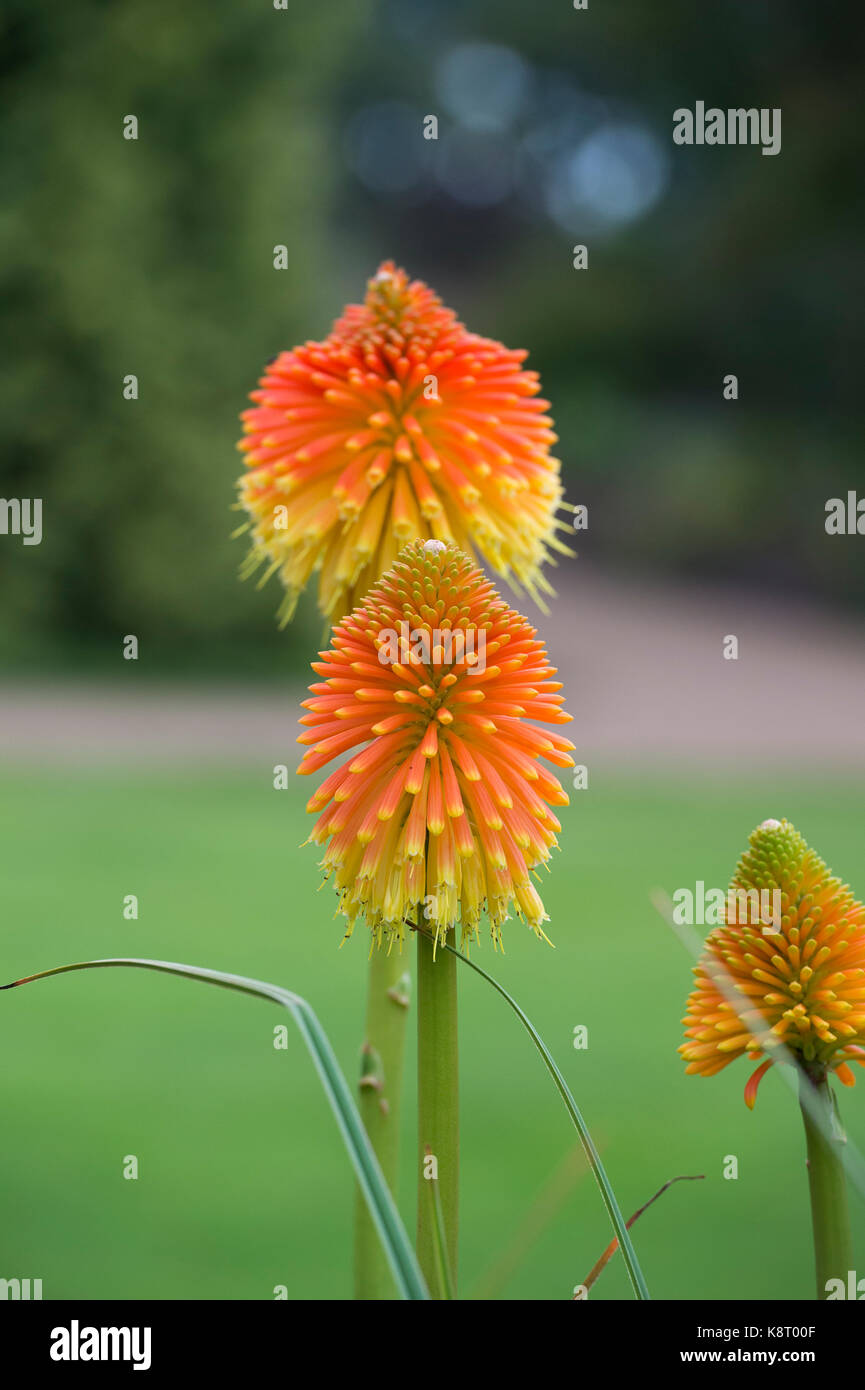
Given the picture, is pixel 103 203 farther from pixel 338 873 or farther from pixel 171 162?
pixel 338 873

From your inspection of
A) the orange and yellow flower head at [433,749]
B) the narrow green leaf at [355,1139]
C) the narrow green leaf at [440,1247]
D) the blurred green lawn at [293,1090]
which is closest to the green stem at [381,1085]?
the orange and yellow flower head at [433,749]

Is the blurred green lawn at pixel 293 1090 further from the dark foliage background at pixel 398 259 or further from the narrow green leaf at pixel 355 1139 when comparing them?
the dark foliage background at pixel 398 259

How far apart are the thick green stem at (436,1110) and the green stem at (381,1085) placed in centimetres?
46

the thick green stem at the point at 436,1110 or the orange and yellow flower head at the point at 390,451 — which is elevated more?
the orange and yellow flower head at the point at 390,451

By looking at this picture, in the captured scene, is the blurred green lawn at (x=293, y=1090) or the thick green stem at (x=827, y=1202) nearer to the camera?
the thick green stem at (x=827, y=1202)

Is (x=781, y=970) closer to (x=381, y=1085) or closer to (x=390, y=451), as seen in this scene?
(x=381, y=1085)

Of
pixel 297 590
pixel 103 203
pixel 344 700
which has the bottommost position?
pixel 344 700

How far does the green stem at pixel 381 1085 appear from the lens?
135 cm

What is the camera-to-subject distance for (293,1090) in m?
4.50

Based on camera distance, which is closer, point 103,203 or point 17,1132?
point 17,1132

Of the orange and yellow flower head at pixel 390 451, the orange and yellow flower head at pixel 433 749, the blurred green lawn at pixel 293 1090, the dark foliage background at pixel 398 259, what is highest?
the dark foliage background at pixel 398 259
